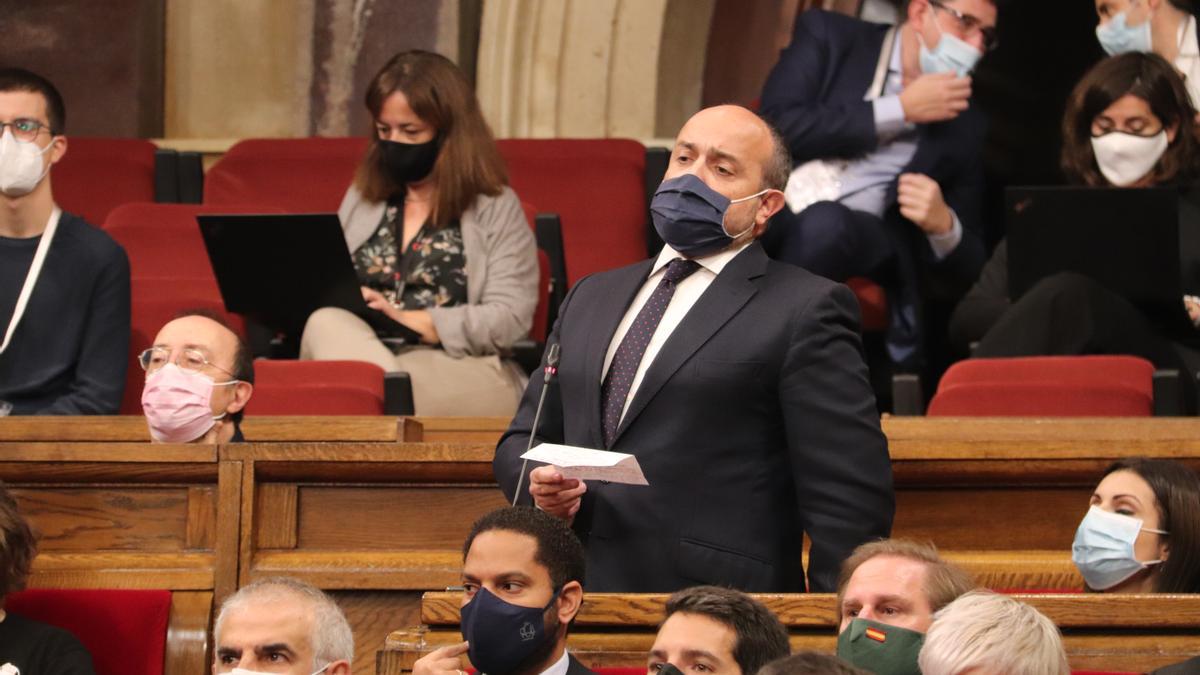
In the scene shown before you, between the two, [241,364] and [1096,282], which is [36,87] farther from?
[1096,282]

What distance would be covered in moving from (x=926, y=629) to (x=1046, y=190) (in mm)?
1666

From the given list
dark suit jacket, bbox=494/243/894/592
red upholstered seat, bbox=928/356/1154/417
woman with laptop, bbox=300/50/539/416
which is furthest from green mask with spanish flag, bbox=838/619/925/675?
woman with laptop, bbox=300/50/539/416

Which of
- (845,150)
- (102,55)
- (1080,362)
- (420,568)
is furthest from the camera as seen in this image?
(102,55)

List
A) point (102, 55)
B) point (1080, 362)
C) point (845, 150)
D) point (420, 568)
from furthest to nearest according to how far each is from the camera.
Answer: point (102, 55), point (845, 150), point (1080, 362), point (420, 568)

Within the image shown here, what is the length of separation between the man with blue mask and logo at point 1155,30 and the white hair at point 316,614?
2584mm

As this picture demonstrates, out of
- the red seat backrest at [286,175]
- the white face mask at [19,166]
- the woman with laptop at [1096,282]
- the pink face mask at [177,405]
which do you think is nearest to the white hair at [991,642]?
the pink face mask at [177,405]

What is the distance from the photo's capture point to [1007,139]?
5.55 metres

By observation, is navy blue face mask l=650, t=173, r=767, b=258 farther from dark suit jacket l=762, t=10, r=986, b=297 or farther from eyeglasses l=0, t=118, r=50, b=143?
dark suit jacket l=762, t=10, r=986, b=297

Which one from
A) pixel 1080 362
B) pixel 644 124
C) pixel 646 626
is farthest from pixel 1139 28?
pixel 646 626

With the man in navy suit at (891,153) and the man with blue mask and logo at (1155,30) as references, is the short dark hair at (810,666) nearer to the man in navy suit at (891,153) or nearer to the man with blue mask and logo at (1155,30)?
the man in navy suit at (891,153)

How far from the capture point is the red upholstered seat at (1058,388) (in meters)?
3.46

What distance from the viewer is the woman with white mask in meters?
2.58

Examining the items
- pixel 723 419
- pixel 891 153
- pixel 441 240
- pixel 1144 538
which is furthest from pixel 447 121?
pixel 1144 538

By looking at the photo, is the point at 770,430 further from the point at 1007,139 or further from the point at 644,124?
the point at 1007,139
